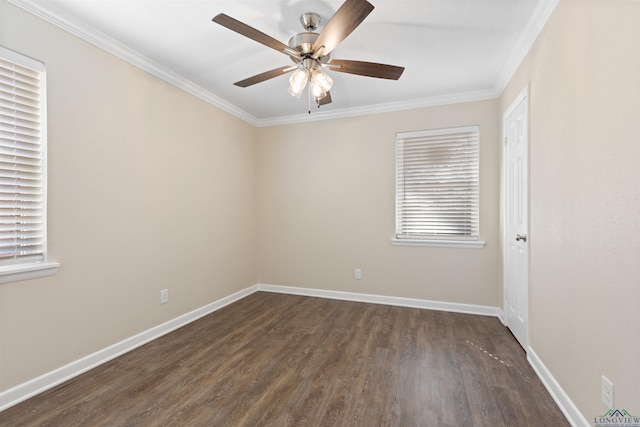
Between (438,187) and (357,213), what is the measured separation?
1.08 meters

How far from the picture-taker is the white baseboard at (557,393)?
166 centimetres

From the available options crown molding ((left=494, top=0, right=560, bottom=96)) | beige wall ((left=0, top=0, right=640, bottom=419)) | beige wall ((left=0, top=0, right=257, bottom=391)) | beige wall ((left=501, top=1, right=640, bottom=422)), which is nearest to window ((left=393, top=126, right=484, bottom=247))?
beige wall ((left=0, top=0, right=640, bottom=419))

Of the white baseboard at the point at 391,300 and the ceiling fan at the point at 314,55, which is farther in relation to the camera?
the white baseboard at the point at 391,300

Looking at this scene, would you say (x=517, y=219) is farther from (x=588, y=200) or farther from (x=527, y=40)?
(x=527, y=40)

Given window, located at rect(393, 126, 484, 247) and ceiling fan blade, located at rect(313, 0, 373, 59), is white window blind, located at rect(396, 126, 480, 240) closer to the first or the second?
window, located at rect(393, 126, 484, 247)

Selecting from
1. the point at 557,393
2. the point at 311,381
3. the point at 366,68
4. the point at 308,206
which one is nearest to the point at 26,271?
the point at 311,381

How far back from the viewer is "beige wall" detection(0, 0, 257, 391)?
2.02m

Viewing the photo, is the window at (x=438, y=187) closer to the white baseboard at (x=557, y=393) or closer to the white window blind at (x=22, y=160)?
the white baseboard at (x=557, y=393)

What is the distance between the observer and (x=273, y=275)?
4566 millimetres

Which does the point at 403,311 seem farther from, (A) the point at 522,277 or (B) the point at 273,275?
(B) the point at 273,275

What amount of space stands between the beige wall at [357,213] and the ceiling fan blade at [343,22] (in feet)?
6.97

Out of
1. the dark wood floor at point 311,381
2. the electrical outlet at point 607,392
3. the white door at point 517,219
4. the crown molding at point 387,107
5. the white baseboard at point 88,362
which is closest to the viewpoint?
the electrical outlet at point 607,392

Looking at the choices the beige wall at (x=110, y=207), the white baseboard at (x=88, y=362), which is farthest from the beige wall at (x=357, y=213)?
the white baseboard at (x=88, y=362)

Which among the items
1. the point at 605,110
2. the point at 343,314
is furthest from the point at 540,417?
the point at 343,314
